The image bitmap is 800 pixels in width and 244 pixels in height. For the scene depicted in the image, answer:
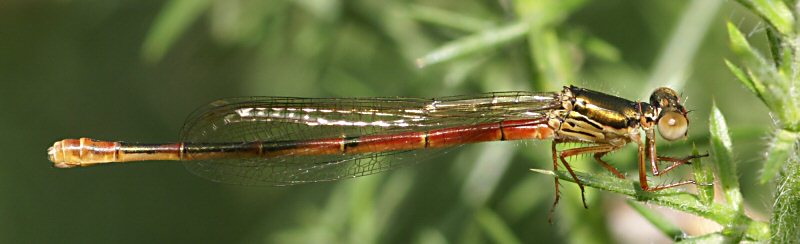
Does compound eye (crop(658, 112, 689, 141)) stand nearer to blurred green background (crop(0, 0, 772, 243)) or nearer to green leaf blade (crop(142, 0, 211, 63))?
blurred green background (crop(0, 0, 772, 243))

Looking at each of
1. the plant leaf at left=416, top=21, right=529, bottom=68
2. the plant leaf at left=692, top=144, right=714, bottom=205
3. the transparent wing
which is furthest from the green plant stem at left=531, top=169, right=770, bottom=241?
the transparent wing

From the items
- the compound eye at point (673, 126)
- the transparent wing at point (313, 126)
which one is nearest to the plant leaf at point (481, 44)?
the transparent wing at point (313, 126)

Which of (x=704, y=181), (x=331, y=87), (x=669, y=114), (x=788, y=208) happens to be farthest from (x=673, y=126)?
(x=331, y=87)

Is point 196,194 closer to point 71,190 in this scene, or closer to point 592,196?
point 71,190

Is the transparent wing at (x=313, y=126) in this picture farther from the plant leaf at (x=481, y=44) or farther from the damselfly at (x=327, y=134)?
the plant leaf at (x=481, y=44)

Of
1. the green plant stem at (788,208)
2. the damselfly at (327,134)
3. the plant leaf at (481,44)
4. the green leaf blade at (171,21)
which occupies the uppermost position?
the green leaf blade at (171,21)
